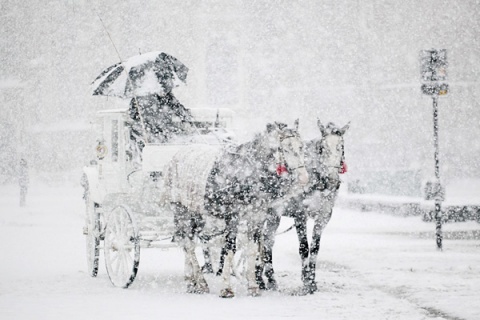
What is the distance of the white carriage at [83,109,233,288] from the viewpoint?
9930 millimetres

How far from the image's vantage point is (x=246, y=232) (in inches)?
356

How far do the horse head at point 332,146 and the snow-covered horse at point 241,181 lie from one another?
0.79m

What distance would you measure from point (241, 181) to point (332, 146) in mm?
1209

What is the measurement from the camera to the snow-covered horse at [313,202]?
918cm

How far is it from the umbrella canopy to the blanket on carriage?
1751 millimetres

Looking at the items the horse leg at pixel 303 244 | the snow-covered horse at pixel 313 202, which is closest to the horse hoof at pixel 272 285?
the snow-covered horse at pixel 313 202

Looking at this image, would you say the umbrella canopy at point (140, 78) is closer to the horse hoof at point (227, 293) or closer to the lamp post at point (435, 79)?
the horse hoof at point (227, 293)

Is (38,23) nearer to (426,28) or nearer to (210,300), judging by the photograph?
(426,28)

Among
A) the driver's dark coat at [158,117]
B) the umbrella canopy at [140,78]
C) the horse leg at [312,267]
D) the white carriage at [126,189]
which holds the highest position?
the umbrella canopy at [140,78]

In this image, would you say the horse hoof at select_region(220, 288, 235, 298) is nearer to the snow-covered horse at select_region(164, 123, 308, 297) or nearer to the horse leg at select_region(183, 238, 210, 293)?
the snow-covered horse at select_region(164, 123, 308, 297)

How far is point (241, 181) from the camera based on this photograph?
28.6 feet

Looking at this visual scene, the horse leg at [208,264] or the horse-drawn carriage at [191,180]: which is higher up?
the horse-drawn carriage at [191,180]

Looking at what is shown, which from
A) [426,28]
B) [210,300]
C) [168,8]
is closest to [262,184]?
[210,300]

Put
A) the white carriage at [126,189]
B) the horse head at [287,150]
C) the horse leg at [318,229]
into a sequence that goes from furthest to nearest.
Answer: the white carriage at [126,189] < the horse leg at [318,229] < the horse head at [287,150]
